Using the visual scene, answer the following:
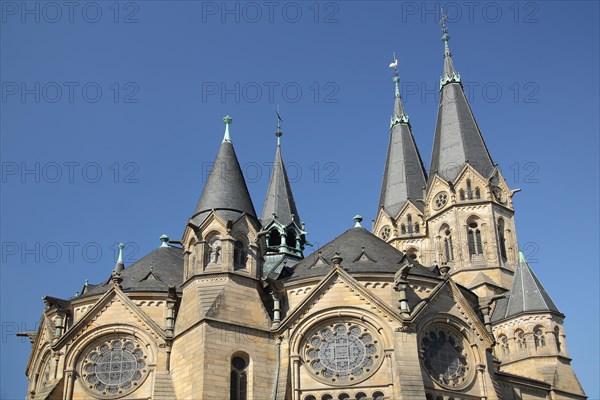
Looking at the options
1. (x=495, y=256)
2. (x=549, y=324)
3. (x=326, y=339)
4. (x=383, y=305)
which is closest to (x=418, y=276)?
(x=383, y=305)

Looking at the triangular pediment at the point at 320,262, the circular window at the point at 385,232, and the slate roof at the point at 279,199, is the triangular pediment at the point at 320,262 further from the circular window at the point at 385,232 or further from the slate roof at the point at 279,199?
the circular window at the point at 385,232

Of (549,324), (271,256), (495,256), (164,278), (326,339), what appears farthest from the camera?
(495,256)

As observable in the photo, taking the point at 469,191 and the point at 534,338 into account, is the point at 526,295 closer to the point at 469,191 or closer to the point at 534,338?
the point at 534,338

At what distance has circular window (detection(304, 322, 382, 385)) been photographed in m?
33.9

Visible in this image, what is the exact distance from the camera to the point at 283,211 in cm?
5400

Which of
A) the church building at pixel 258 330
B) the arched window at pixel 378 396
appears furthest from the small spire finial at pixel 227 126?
the arched window at pixel 378 396

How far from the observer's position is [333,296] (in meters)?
35.0

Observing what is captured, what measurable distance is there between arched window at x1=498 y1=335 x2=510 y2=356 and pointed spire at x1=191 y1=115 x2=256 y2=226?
1784 cm

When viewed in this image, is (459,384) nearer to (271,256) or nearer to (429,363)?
(429,363)

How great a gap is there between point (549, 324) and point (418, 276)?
12300mm

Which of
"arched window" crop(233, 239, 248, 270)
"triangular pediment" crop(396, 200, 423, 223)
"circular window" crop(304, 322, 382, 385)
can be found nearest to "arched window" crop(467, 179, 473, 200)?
"triangular pediment" crop(396, 200, 423, 223)

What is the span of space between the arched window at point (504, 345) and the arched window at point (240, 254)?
60.0 ft

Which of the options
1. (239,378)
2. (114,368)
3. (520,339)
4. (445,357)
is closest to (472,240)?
(520,339)

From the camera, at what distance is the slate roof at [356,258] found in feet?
120
